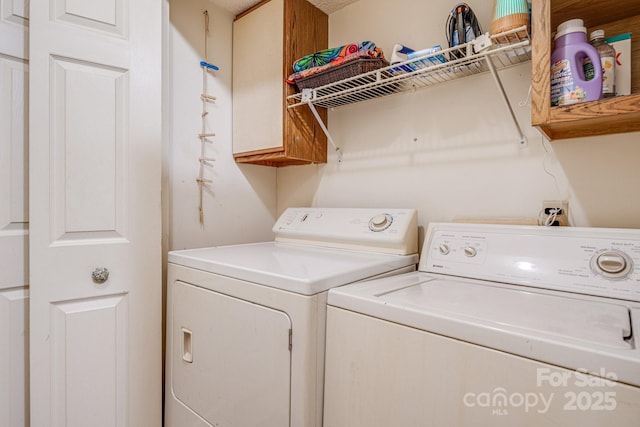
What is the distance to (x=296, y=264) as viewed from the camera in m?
1.23

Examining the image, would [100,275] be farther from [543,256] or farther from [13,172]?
[543,256]

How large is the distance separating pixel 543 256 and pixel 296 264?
2.65ft

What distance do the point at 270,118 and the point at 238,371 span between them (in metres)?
1.19

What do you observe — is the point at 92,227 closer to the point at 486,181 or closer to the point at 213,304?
the point at 213,304

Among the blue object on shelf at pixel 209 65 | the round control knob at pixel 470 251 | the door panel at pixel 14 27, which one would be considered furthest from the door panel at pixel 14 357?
the round control knob at pixel 470 251

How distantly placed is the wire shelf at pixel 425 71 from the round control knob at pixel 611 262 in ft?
2.23

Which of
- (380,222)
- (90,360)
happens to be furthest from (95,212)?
(380,222)

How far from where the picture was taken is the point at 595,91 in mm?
936

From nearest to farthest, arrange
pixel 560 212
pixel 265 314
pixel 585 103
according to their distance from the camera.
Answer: pixel 585 103, pixel 265 314, pixel 560 212

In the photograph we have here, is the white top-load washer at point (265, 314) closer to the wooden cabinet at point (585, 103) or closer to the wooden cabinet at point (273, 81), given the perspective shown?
the wooden cabinet at point (273, 81)

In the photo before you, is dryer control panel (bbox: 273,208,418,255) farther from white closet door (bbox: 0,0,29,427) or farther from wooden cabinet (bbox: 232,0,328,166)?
white closet door (bbox: 0,0,29,427)

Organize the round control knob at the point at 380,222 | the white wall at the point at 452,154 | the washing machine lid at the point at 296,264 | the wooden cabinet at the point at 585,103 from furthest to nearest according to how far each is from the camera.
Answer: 1. the round control knob at the point at 380,222
2. the white wall at the point at 452,154
3. the washing machine lid at the point at 296,264
4. the wooden cabinet at the point at 585,103

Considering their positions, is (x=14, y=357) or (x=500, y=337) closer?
(x=500, y=337)

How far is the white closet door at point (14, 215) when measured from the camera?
1.21 m
